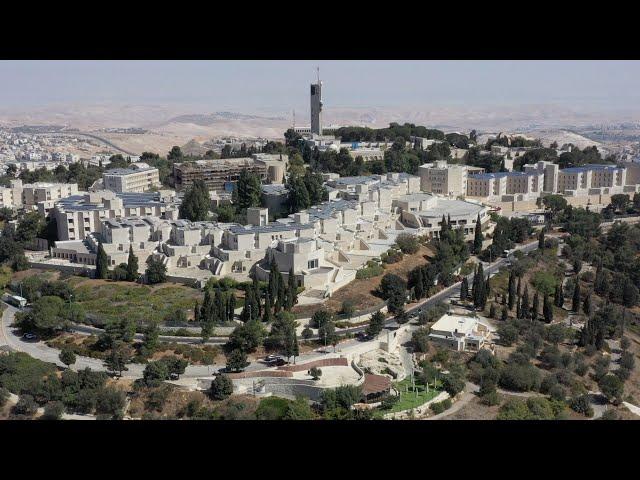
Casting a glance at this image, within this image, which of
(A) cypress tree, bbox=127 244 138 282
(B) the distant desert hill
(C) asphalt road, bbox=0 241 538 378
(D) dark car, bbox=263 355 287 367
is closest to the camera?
(C) asphalt road, bbox=0 241 538 378

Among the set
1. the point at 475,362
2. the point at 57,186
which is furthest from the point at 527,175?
the point at 57,186

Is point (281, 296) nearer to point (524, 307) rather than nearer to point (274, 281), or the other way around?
point (274, 281)

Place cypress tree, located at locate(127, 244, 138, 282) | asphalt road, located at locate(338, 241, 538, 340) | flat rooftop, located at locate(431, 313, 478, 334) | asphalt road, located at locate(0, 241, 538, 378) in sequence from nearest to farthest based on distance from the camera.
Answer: asphalt road, located at locate(0, 241, 538, 378)
flat rooftop, located at locate(431, 313, 478, 334)
asphalt road, located at locate(338, 241, 538, 340)
cypress tree, located at locate(127, 244, 138, 282)

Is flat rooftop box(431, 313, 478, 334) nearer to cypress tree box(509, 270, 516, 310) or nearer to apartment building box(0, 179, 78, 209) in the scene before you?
cypress tree box(509, 270, 516, 310)

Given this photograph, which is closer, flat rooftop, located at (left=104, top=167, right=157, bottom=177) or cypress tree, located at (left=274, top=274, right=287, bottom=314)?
cypress tree, located at (left=274, top=274, right=287, bottom=314)

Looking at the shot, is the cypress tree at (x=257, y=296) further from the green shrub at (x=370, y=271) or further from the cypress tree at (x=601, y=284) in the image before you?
the cypress tree at (x=601, y=284)

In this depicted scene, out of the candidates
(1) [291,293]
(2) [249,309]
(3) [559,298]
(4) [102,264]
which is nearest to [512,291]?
(3) [559,298]

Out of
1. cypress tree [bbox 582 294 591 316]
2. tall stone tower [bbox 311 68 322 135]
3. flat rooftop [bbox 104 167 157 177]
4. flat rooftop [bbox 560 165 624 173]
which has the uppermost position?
tall stone tower [bbox 311 68 322 135]

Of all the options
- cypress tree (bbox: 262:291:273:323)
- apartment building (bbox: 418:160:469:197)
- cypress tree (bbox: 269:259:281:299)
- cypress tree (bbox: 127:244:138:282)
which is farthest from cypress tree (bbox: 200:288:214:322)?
apartment building (bbox: 418:160:469:197)
